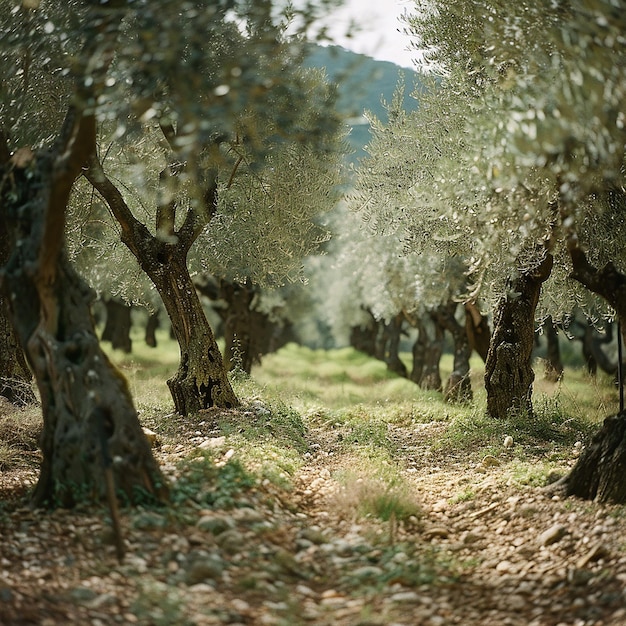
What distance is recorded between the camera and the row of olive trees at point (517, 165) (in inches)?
282

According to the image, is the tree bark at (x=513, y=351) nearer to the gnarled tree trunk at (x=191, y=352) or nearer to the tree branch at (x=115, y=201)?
the gnarled tree trunk at (x=191, y=352)

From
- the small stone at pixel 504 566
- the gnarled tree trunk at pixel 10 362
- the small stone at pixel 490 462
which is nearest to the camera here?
Result: the small stone at pixel 504 566

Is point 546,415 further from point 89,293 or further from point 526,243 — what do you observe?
point 89,293

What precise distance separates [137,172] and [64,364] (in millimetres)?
8662

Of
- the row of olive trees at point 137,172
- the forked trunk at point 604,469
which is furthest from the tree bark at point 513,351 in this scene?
the forked trunk at point 604,469

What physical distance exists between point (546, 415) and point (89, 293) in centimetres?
974

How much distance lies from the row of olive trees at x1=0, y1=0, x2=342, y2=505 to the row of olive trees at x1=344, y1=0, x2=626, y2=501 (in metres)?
2.09

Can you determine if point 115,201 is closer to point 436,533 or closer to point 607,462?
point 436,533

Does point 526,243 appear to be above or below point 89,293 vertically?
above

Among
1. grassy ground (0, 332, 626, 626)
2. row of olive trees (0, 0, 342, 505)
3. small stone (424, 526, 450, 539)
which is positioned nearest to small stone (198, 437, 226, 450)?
grassy ground (0, 332, 626, 626)

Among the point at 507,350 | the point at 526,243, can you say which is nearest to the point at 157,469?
the point at 526,243

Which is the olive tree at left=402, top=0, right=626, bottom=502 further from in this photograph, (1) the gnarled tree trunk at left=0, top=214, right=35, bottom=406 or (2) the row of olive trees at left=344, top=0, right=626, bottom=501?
(1) the gnarled tree trunk at left=0, top=214, right=35, bottom=406

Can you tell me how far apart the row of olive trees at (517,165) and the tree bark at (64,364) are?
4.72m

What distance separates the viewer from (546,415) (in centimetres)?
1449
